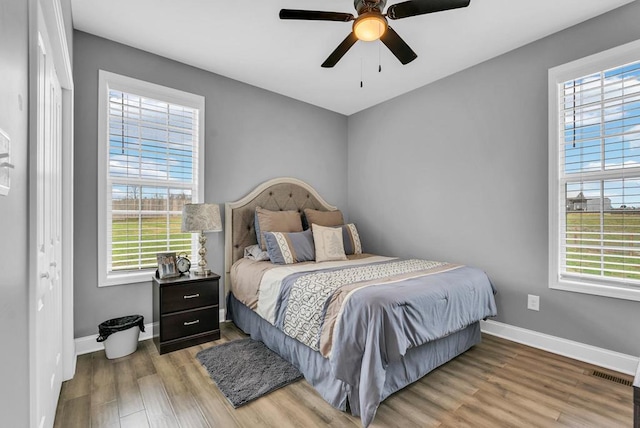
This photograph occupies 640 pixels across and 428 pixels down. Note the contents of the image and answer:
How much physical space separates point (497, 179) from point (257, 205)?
259 cm

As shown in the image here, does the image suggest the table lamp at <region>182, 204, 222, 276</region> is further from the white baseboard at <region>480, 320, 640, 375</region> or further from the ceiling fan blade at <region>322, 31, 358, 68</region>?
the white baseboard at <region>480, 320, 640, 375</region>

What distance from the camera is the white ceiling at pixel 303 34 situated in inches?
92.7

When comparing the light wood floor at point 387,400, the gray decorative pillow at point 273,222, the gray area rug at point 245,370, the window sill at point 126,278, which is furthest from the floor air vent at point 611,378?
the window sill at point 126,278

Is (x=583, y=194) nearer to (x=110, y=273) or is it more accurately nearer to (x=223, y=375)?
(x=223, y=375)

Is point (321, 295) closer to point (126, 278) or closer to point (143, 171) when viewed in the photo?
point (126, 278)

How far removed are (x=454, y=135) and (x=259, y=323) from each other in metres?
2.83

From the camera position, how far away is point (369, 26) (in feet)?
6.30

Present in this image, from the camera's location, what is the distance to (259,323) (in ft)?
9.37

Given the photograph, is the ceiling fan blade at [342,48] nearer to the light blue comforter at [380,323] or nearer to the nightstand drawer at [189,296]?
the light blue comforter at [380,323]

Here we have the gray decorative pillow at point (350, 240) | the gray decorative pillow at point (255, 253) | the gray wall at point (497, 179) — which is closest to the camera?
the gray wall at point (497, 179)

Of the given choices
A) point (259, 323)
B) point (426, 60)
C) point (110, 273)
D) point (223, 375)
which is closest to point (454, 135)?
point (426, 60)

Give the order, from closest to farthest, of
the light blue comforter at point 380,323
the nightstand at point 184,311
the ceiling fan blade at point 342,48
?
the light blue comforter at point 380,323 → the ceiling fan blade at point 342,48 → the nightstand at point 184,311

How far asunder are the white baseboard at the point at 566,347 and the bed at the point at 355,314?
46cm

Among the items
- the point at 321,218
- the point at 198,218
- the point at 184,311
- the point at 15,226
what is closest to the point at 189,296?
the point at 184,311
